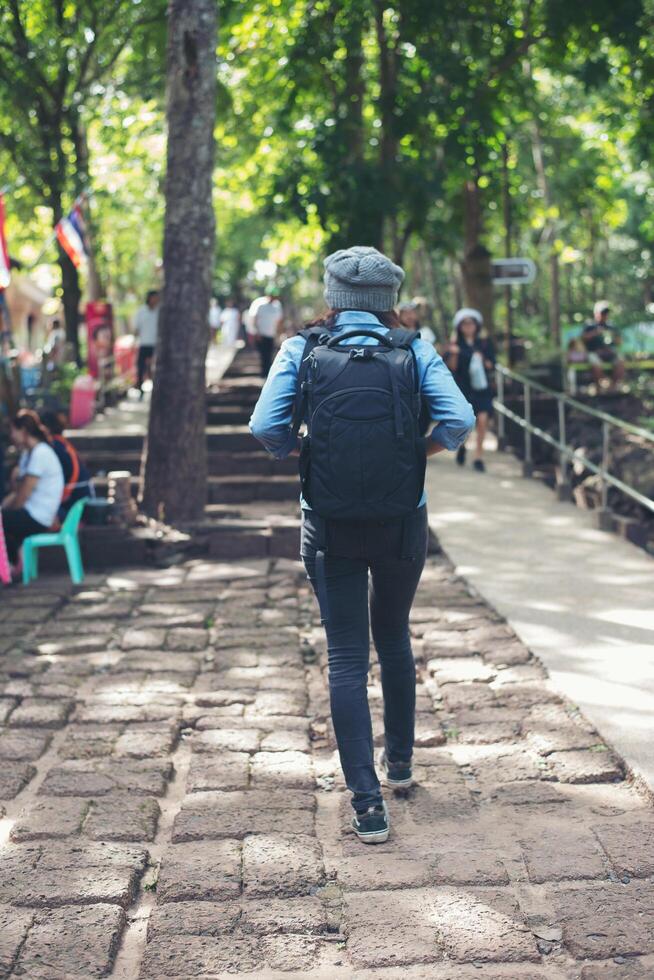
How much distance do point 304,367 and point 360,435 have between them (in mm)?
320

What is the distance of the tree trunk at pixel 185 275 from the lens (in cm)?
1124

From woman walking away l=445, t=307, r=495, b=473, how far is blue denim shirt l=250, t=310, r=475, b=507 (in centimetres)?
977

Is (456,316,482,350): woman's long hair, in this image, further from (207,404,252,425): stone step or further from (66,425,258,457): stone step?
(207,404,252,425): stone step

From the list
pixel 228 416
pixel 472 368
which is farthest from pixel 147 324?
pixel 472 368

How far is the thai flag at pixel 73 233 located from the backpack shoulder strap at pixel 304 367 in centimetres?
1343

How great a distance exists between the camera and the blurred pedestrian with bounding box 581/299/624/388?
67.9 feet

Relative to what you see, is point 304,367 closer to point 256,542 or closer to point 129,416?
point 256,542

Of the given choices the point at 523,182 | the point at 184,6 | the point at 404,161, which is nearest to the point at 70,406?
the point at 404,161

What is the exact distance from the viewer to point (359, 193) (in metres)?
17.3

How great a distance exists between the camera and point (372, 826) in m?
4.47

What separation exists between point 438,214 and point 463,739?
61.9ft

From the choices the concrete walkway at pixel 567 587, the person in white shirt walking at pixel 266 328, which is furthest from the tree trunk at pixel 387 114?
the concrete walkway at pixel 567 587

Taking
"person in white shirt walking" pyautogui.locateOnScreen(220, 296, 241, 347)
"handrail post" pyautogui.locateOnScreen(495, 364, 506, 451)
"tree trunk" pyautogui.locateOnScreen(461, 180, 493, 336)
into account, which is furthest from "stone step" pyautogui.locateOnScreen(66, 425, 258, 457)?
"person in white shirt walking" pyautogui.locateOnScreen(220, 296, 241, 347)

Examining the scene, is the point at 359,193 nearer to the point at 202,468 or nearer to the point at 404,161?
the point at 404,161
